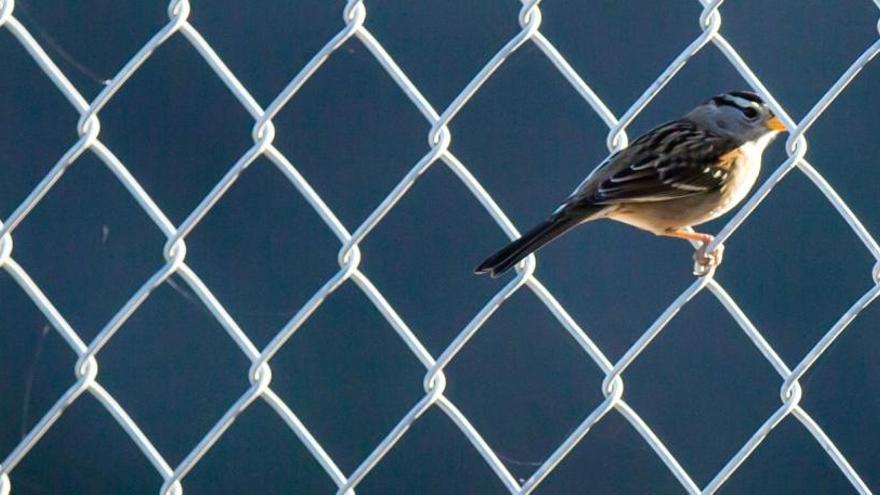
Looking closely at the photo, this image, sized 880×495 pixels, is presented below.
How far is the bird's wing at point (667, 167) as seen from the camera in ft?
11.3

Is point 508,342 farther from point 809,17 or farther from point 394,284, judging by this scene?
point 809,17

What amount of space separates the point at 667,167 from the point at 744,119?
22cm

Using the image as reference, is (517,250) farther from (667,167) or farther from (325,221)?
(667,167)

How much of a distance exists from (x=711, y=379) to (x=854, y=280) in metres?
0.61

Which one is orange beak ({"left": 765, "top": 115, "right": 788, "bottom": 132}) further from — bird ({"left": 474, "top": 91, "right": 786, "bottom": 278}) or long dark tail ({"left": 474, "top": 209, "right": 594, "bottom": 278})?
long dark tail ({"left": 474, "top": 209, "right": 594, "bottom": 278})

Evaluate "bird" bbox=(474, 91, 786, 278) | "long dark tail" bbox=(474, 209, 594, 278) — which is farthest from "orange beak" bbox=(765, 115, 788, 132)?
"long dark tail" bbox=(474, 209, 594, 278)

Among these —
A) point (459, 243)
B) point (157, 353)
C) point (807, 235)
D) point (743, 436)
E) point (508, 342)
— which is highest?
point (157, 353)

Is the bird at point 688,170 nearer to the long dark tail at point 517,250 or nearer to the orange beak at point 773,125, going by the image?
the orange beak at point 773,125

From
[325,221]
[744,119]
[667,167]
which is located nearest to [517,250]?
[325,221]

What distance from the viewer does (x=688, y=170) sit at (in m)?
3.53

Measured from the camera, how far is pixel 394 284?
5430 millimetres

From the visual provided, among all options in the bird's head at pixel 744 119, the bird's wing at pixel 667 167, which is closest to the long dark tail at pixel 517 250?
the bird's wing at pixel 667 167

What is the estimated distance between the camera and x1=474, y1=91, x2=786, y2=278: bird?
3.47 metres

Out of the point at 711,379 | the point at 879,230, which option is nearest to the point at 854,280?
the point at 879,230
